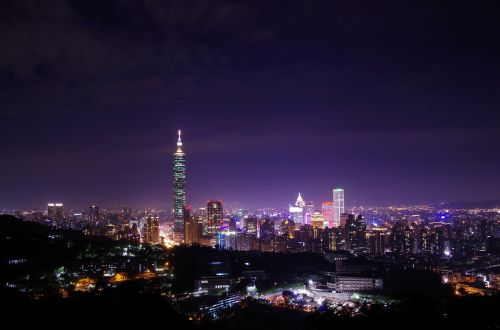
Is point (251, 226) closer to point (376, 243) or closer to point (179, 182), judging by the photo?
point (179, 182)

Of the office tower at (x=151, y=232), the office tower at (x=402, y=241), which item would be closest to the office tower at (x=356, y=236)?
the office tower at (x=402, y=241)

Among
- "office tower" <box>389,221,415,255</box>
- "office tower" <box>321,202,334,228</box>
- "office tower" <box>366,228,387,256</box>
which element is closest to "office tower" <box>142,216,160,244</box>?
"office tower" <box>366,228,387,256</box>

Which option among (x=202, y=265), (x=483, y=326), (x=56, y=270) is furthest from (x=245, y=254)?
(x=483, y=326)

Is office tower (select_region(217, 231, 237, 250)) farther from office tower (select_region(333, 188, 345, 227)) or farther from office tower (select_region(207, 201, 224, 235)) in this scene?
office tower (select_region(333, 188, 345, 227))

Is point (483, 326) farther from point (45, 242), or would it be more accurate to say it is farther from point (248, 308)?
point (45, 242)

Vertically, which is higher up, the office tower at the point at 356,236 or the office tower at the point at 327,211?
the office tower at the point at 327,211

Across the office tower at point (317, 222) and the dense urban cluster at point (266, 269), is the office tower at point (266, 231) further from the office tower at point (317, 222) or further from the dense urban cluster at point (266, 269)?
the office tower at point (317, 222)
